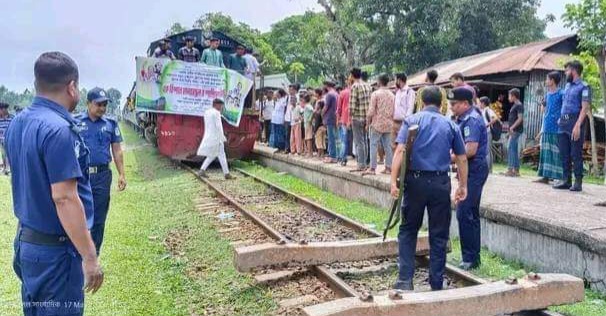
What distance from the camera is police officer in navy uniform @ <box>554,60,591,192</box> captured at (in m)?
7.11

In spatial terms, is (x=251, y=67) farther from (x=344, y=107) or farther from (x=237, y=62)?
(x=344, y=107)

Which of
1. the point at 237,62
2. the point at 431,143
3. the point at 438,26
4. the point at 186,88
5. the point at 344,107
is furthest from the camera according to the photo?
the point at 438,26

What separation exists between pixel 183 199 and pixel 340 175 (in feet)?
9.55

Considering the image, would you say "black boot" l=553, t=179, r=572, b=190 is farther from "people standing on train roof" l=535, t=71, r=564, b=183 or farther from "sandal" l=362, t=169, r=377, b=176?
"sandal" l=362, t=169, r=377, b=176

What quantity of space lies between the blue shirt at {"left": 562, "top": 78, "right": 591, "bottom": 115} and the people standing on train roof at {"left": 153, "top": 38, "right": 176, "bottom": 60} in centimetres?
981

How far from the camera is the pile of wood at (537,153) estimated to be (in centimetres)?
1486

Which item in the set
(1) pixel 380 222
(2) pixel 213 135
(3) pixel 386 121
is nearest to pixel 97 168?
(1) pixel 380 222

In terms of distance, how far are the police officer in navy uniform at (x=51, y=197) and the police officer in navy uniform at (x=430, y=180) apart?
2776 millimetres

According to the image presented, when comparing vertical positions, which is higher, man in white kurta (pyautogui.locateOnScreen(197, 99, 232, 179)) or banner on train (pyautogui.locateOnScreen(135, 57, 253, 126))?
banner on train (pyautogui.locateOnScreen(135, 57, 253, 126))

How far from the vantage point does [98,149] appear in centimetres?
544

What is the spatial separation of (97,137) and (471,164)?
364 cm

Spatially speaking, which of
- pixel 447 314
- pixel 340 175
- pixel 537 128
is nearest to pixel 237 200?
pixel 340 175

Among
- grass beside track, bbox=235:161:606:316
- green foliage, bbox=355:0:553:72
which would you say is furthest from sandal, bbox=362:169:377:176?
green foliage, bbox=355:0:553:72

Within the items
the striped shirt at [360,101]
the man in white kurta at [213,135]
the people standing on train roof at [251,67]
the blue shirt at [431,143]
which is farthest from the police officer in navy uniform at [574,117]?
the people standing on train roof at [251,67]
